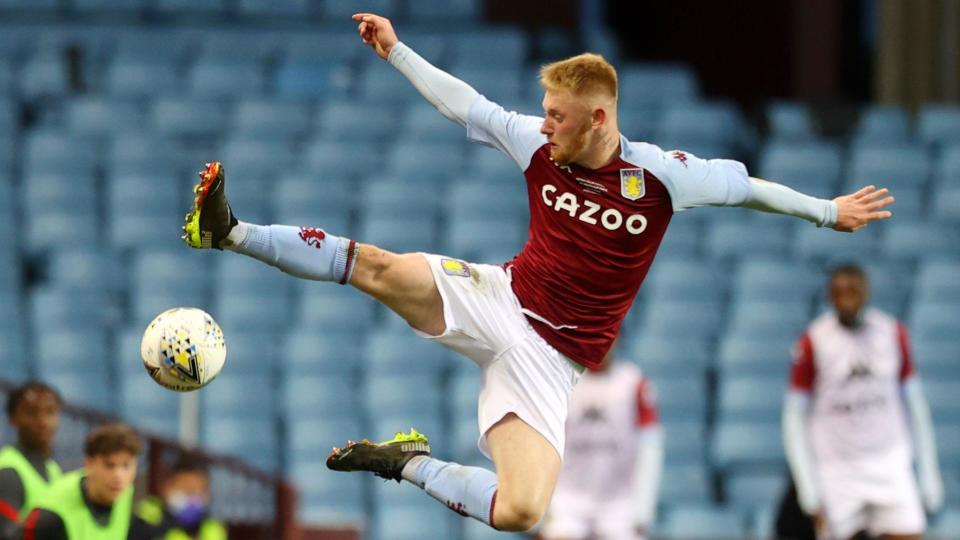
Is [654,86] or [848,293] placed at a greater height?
[654,86]

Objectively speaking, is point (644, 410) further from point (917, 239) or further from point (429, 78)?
point (917, 239)

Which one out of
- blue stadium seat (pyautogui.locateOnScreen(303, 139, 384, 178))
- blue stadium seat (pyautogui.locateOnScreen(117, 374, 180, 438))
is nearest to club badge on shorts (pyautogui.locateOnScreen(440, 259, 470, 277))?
blue stadium seat (pyautogui.locateOnScreen(117, 374, 180, 438))

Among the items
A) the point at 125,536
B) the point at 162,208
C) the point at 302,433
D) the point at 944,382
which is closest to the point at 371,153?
the point at 162,208

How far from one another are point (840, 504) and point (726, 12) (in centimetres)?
875

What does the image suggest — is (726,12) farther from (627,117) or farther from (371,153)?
(371,153)

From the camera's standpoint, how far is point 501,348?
647cm

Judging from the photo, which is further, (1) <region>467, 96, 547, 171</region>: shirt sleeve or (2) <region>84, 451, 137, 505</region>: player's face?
(2) <region>84, 451, 137, 505</region>: player's face

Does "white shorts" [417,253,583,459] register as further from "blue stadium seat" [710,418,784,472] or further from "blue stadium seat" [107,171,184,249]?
"blue stadium seat" [107,171,184,249]

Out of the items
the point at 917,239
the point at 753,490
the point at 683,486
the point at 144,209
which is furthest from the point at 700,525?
the point at 144,209

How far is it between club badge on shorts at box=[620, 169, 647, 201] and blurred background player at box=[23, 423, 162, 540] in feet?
7.41

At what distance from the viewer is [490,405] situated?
646 cm

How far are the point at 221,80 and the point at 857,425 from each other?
6593 mm

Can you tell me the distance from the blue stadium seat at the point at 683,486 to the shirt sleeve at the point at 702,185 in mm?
5350

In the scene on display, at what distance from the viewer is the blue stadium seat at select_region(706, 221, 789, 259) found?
42.7 feet
